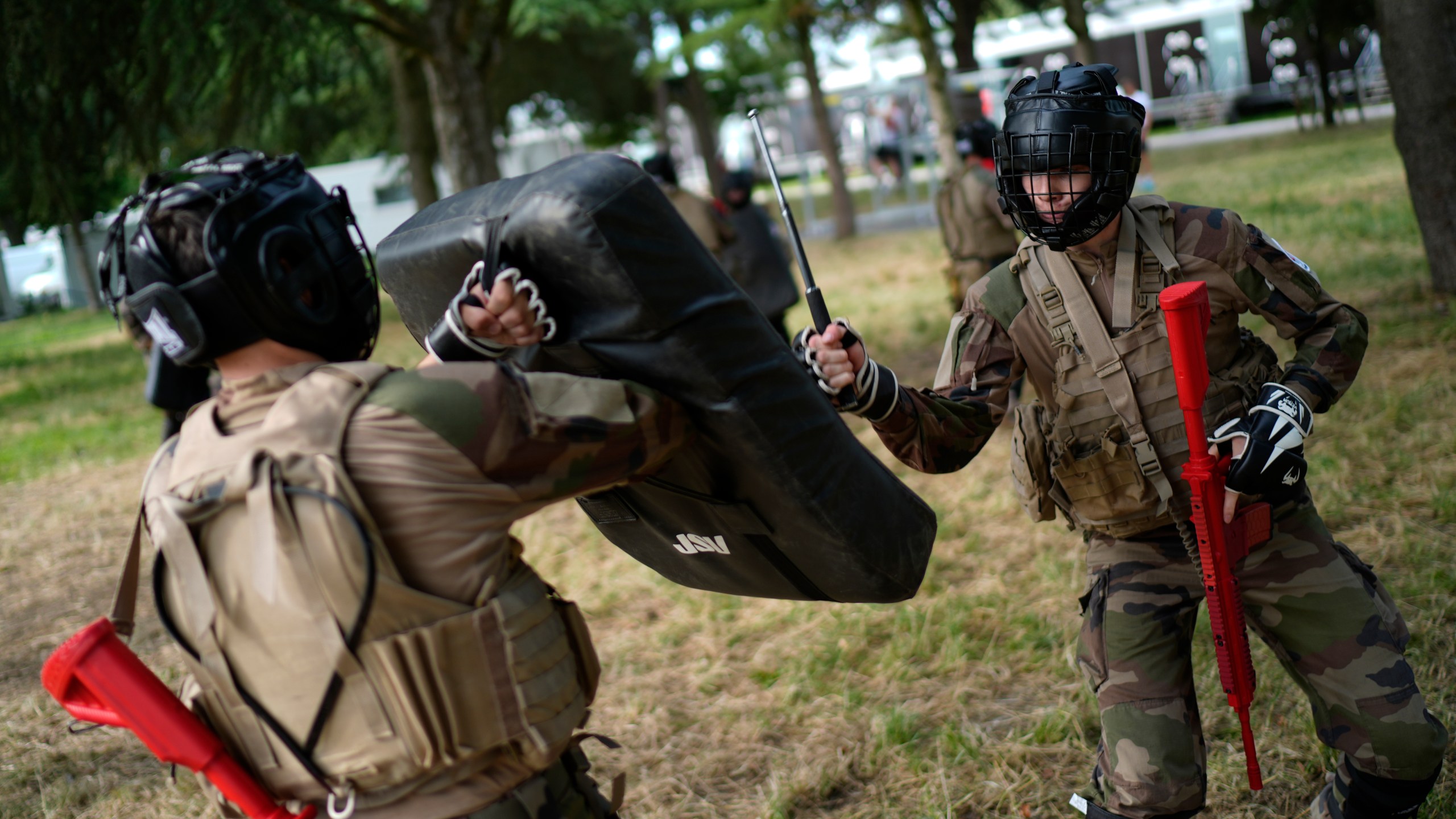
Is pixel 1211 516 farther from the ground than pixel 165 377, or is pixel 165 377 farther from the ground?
pixel 165 377

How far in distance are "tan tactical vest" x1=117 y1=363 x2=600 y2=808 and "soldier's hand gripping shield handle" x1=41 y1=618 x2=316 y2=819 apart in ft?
0.14

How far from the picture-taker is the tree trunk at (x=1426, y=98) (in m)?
7.09

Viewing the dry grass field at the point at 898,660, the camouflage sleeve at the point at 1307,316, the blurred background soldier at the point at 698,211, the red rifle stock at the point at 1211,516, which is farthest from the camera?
the blurred background soldier at the point at 698,211

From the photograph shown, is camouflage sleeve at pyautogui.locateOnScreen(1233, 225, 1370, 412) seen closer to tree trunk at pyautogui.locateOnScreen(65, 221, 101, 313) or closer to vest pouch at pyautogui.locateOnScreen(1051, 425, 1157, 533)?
vest pouch at pyautogui.locateOnScreen(1051, 425, 1157, 533)

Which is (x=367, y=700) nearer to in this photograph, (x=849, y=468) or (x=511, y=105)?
(x=849, y=468)

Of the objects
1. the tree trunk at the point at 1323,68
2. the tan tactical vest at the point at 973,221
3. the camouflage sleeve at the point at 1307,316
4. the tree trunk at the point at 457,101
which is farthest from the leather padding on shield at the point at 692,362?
the tree trunk at the point at 1323,68

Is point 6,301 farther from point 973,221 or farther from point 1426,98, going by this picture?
point 1426,98

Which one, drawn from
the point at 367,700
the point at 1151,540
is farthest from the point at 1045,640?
the point at 367,700

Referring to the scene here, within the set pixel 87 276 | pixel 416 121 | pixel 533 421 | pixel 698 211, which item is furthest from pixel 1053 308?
pixel 87 276

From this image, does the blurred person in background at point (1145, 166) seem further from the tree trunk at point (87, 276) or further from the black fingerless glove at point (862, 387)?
the tree trunk at point (87, 276)

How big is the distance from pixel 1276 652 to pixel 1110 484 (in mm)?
574

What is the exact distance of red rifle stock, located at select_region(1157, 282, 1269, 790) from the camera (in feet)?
7.52

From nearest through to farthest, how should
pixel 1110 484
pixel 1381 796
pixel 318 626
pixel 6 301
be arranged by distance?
pixel 318 626 < pixel 1381 796 < pixel 1110 484 < pixel 6 301

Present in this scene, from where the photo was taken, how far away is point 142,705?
5.69 ft
